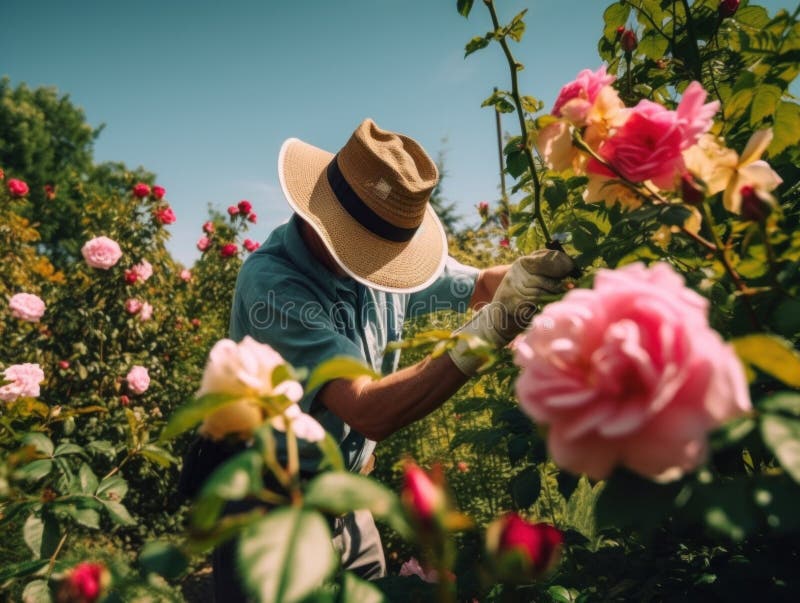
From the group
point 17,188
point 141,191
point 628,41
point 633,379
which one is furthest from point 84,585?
point 17,188

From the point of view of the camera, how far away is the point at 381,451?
3555 millimetres

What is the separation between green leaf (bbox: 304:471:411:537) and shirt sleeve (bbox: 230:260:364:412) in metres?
1.19

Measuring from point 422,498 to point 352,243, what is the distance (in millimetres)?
1393

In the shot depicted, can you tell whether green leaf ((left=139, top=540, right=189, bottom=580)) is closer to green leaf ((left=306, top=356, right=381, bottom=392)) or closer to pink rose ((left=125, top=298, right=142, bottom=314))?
green leaf ((left=306, top=356, right=381, bottom=392))

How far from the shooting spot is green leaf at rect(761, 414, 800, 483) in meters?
0.39

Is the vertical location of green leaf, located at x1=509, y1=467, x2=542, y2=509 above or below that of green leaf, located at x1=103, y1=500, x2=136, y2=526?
below

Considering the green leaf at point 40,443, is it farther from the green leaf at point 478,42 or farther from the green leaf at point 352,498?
the green leaf at point 478,42

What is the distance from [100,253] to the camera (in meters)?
3.89

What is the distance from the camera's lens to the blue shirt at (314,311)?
5.47ft

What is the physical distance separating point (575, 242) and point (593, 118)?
37 cm

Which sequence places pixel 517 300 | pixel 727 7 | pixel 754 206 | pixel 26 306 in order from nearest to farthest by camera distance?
pixel 754 206 < pixel 727 7 < pixel 517 300 < pixel 26 306

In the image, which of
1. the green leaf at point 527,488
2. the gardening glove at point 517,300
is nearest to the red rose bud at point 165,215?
the gardening glove at point 517,300

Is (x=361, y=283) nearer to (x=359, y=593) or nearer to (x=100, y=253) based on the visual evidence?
(x=359, y=593)

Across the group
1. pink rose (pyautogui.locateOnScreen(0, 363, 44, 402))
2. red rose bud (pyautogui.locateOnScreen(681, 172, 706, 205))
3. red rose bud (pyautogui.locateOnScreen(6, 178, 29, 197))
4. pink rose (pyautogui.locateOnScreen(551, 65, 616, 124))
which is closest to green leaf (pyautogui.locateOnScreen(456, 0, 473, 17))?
pink rose (pyautogui.locateOnScreen(551, 65, 616, 124))
